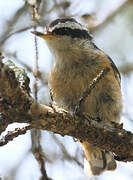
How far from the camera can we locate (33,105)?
9.33 feet

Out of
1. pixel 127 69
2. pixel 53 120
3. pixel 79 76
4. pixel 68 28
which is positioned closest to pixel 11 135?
pixel 53 120

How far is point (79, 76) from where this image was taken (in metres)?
4.23

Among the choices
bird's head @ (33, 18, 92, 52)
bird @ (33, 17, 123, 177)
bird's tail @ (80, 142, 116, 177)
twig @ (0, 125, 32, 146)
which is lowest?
bird's tail @ (80, 142, 116, 177)

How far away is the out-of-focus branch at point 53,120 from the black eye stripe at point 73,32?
5.38 feet

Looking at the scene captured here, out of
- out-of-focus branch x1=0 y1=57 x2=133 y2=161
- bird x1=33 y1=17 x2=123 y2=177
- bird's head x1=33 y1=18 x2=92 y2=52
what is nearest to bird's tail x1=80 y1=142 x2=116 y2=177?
bird x1=33 y1=17 x2=123 y2=177

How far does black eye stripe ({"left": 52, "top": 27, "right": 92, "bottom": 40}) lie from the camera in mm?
4516

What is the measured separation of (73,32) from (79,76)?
0.88 metres

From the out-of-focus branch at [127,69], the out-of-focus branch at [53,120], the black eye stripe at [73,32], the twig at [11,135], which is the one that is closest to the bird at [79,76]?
the black eye stripe at [73,32]

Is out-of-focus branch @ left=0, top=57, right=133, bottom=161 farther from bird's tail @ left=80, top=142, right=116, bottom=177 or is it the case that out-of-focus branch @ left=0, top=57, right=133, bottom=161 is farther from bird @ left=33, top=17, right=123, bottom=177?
bird's tail @ left=80, top=142, right=116, bottom=177

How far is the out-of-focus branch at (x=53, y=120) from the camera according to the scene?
2612 mm

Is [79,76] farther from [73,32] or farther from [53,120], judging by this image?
[53,120]

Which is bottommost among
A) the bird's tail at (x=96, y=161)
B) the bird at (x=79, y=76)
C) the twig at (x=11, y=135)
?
the bird's tail at (x=96, y=161)

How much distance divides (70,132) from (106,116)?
3.67ft

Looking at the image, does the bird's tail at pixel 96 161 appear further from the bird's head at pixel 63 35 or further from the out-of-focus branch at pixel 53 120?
the bird's head at pixel 63 35
